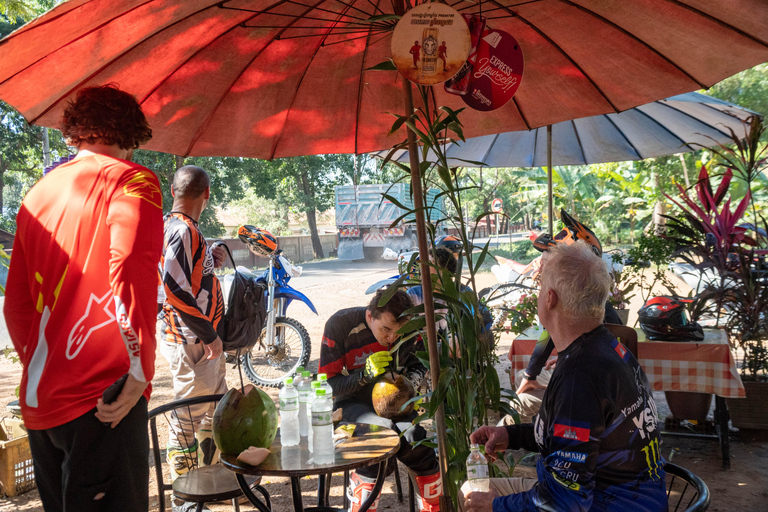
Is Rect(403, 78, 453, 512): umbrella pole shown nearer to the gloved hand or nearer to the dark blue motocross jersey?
the dark blue motocross jersey

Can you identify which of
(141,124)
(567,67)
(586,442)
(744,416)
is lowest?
(744,416)

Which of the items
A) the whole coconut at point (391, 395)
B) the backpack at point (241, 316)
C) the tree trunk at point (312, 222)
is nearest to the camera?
the whole coconut at point (391, 395)

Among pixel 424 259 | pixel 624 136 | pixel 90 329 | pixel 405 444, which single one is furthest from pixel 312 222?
pixel 90 329

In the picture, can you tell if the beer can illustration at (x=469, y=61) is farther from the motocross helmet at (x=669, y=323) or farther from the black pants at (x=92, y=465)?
the motocross helmet at (x=669, y=323)

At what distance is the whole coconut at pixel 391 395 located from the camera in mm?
2578

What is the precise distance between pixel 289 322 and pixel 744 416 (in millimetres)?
4583

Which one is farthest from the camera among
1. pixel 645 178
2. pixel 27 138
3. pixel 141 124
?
pixel 27 138

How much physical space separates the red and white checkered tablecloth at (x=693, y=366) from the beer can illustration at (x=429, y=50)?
3154 millimetres

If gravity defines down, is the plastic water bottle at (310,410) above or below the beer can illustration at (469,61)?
below

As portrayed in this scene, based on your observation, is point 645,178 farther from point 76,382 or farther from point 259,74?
point 76,382

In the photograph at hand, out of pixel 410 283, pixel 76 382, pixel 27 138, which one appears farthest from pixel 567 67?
pixel 27 138

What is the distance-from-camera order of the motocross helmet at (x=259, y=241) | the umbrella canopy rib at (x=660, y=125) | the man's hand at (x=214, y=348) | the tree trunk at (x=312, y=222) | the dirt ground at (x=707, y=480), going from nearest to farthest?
the man's hand at (x=214, y=348)
the dirt ground at (x=707, y=480)
the umbrella canopy rib at (x=660, y=125)
the motocross helmet at (x=259, y=241)
the tree trunk at (x=312, y=222)

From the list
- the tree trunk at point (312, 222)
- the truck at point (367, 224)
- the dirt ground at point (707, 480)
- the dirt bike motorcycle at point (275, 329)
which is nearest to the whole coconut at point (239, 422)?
the dirt ground at point (707, 480)

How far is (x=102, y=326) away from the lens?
1.69 meters
